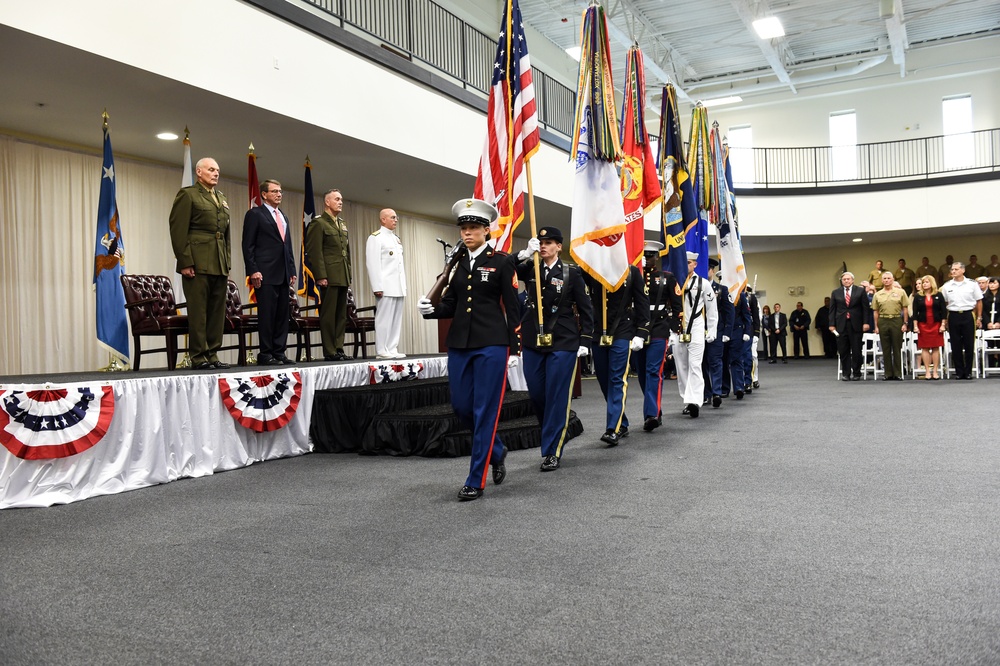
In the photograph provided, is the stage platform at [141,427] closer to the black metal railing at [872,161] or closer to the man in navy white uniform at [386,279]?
the man in navy white uniform at [386,279]

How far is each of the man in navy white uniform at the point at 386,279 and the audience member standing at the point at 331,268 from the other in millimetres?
381

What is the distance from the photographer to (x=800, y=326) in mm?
23062

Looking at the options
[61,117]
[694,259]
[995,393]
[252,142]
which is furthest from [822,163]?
[61,117]

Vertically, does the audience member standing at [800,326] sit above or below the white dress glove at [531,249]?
below

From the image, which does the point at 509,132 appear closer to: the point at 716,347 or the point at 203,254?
the point at 203,254

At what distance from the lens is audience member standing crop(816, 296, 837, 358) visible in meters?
22.6

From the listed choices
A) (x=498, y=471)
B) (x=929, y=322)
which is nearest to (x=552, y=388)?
(x=498, y=471)

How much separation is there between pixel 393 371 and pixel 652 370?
2.41 meters

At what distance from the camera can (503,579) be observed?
2928mm

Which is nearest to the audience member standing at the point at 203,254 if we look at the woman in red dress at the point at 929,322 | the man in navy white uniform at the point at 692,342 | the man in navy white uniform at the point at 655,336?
the man in navy white uniform at the point at 655,336

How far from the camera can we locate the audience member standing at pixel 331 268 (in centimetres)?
775

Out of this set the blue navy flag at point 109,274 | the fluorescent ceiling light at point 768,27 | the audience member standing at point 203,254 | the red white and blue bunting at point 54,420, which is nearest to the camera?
the red white and blue bunting at point 54,420

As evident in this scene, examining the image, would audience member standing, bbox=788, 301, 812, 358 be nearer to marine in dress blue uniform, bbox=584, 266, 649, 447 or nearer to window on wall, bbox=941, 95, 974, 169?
window on wall, bbox=941, 95, 974, 169

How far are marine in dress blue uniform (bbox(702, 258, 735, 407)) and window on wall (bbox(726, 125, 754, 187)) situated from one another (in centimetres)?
1254
